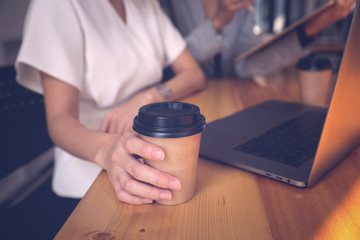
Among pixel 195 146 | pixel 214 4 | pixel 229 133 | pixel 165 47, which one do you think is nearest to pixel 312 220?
pixel 195 146

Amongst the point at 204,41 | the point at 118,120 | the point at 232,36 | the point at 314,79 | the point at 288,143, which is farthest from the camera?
the point at 232,36

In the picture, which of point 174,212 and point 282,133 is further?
point 282,133

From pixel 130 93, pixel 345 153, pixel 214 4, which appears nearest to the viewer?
pixel 345 153

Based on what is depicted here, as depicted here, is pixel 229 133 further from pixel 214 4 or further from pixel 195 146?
pixel 214 4

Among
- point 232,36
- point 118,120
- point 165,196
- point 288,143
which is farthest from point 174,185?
point 232,36

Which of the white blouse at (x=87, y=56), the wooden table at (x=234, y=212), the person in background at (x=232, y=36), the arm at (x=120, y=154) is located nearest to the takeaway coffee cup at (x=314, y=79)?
the person in background at (x=232, y=36)

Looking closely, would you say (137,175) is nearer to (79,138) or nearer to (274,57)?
(79,138)

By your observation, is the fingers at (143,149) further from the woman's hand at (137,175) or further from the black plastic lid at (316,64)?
the black plastic lid at (316,64)

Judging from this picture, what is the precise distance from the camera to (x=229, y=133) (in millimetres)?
629

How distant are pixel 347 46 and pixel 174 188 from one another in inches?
11.2

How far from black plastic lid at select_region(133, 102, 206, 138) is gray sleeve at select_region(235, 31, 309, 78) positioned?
0.90 meters

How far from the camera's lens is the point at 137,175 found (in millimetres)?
398

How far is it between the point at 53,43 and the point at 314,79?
0.76 meters

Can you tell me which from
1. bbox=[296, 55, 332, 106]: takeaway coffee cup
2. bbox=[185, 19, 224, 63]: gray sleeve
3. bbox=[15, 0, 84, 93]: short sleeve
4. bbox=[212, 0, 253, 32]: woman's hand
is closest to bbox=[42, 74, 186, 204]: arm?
bbox=[15, 0, 84, 93]: short sleeve
